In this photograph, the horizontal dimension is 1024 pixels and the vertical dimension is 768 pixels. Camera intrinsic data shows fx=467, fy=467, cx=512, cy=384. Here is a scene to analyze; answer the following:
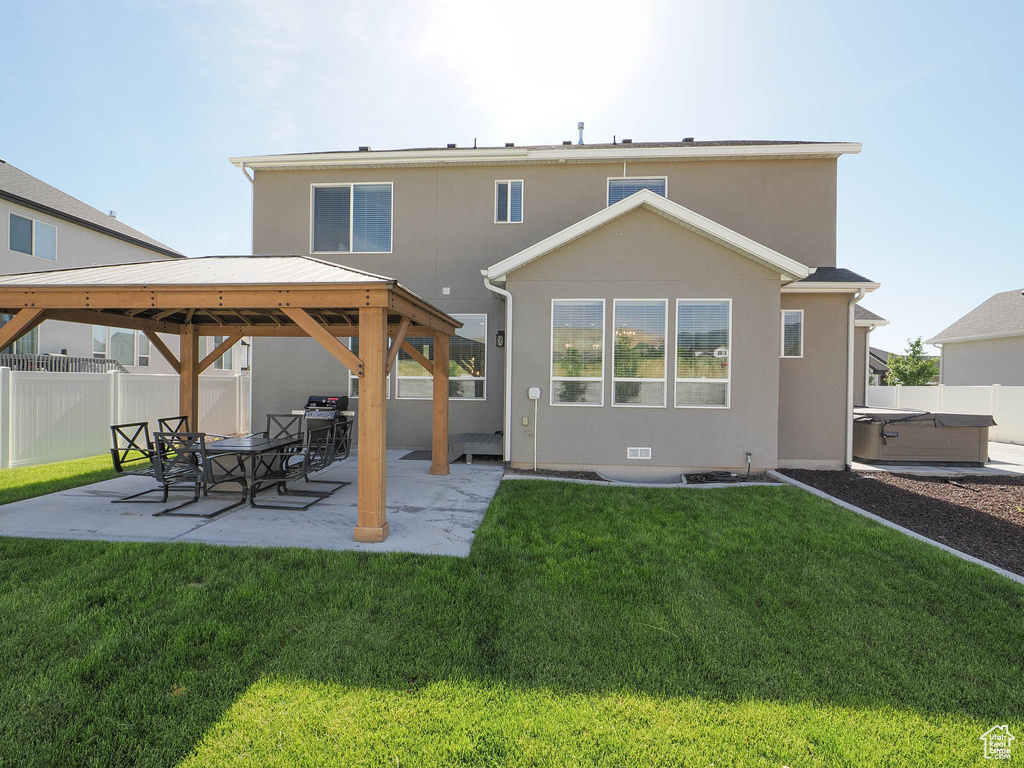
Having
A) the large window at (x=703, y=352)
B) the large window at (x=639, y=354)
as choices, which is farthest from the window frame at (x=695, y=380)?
the large window at (x=639, y=354)

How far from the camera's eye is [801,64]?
9.97m

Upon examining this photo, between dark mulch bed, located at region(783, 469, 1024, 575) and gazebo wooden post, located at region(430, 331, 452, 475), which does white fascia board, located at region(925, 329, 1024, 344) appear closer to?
dark mulch bed, located at region(783, 469, 1024, 575)

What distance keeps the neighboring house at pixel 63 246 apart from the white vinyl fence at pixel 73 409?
764 cm

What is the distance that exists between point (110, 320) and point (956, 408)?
2164 centimetres

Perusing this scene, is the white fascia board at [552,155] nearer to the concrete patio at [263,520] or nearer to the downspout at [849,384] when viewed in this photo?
the downspout at [849,384]

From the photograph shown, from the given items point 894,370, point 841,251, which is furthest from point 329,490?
point 894,370

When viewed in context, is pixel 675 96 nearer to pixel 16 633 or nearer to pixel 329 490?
pixel 329 490

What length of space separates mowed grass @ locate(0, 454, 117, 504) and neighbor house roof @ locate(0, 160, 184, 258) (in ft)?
36.4

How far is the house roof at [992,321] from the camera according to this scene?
18.1m

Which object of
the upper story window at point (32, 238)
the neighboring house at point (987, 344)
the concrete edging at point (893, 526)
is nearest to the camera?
the concrete edging at point (893, 526)

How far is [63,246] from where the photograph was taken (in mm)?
16125

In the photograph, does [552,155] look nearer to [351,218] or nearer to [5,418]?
[351,218]

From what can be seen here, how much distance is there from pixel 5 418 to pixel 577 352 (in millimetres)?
10032

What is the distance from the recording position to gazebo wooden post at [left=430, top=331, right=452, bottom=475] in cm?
811
